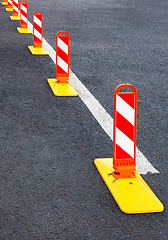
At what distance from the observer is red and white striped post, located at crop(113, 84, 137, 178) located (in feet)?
12.1

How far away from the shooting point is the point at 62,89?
6617 mm

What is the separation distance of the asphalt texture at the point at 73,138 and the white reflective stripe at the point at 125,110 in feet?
2.59

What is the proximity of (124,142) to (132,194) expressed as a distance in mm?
551

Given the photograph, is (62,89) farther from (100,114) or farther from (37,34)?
(37,34)

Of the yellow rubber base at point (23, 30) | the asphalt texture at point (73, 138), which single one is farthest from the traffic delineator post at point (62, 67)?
the yellow rubber base at point (23, 30)

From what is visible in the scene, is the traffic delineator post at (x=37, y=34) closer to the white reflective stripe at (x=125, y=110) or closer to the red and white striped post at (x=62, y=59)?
the red and white striped post at (x=62, y=59)

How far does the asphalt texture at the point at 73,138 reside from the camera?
3352mm

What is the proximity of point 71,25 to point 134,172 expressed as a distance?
31.1ft

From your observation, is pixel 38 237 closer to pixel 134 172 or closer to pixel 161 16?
pixel 134 172

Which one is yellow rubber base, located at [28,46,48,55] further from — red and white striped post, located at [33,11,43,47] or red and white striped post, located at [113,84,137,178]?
red and white striped post, located at [113,84,137,178]

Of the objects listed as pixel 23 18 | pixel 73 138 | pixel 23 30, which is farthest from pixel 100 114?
pixel 23 18

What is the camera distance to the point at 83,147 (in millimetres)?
4730

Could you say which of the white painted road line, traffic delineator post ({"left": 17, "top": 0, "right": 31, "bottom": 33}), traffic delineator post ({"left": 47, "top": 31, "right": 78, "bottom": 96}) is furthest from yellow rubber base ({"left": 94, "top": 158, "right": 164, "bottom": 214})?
traffic delineator post ({"left": 17, "top": 0, "right": 31, "bottom": 33})

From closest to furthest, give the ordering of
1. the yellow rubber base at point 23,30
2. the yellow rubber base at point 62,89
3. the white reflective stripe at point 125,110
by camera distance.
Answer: the white reflective stripe at point 125,110
the yellow rubber base at point 62,89
the yellow rubber base at point 23,30
